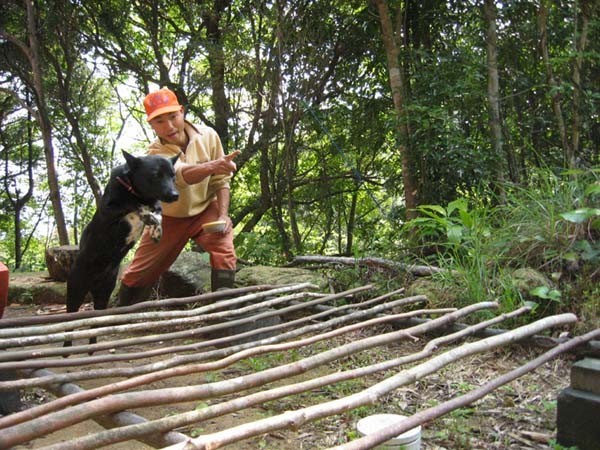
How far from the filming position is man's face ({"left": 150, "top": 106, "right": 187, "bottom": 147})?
399cm

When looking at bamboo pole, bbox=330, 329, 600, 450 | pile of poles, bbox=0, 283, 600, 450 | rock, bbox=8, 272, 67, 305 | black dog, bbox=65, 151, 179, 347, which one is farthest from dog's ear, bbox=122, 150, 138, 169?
A: rock, bbox=8, 272, 67, 305

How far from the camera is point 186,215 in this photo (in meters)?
4.13

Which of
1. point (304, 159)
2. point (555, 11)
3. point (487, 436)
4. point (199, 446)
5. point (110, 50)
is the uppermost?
point (110, 50)

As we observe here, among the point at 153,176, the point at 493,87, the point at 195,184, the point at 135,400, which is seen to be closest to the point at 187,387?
the point at 135,400

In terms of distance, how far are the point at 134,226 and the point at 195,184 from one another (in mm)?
598

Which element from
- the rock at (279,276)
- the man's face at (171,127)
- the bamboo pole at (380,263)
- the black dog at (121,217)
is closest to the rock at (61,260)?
the rock at (279,276)

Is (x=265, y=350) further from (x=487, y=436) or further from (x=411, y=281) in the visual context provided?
(x=411, y=281)

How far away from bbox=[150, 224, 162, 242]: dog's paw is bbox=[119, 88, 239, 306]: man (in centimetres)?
28

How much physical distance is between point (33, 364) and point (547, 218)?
3.56 metres

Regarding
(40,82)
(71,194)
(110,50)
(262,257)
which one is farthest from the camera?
(71,194)

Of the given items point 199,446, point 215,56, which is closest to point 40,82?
point 215,56

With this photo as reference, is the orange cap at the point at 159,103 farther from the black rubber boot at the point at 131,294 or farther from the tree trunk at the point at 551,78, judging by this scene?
the tree trunk at the point at 551,78

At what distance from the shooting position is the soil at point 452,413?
2209 mm

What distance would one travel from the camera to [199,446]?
4.45 feet
